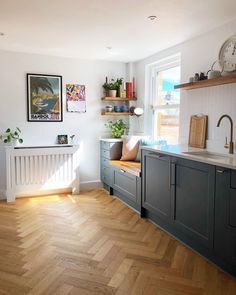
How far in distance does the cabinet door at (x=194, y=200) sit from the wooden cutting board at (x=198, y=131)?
71cm

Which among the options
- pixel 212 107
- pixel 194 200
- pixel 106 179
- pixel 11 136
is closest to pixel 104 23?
pixel 212 107

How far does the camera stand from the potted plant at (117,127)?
182 inches

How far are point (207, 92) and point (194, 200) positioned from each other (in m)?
1.37

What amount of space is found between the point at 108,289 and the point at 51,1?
7.67 feet

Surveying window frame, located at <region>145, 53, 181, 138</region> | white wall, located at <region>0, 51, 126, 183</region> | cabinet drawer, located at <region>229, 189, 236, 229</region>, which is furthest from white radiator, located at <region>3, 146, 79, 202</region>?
cabinet drawer, located at <region>229, 189, 236, 229</region>

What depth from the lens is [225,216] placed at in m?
2.07

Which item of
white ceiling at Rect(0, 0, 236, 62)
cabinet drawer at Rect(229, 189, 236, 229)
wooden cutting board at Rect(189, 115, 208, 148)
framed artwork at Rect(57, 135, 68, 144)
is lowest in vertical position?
cabinet drawer at Rect(229, 189, 236, 229)

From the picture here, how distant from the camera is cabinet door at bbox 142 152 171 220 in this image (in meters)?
2.80

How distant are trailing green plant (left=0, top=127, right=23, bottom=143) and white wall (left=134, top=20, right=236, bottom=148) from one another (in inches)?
93.5

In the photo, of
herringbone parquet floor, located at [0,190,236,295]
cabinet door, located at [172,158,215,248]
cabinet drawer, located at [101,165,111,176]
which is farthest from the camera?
cabinet drawer, located at [101,165,111,176]

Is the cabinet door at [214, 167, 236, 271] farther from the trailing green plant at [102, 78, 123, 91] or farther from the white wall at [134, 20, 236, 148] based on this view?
the trailing green plant at [102, 78, 123, 91]

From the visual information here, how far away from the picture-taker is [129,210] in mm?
3623

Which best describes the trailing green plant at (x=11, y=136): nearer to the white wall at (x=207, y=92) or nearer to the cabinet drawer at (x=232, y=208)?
the white wall at (x=207, y=92)

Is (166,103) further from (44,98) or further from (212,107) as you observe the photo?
(44,98)
